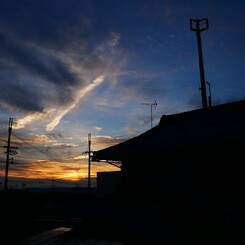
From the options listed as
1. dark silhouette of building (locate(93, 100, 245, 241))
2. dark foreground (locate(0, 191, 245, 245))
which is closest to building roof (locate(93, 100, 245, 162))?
dark silhouette of building (locate(93, 100, 245, 241))

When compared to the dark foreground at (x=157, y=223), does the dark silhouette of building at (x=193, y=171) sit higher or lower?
higher

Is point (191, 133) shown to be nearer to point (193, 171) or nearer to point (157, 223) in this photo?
A: point (193, 171)

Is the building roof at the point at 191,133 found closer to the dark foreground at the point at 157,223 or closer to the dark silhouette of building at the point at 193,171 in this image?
the dark silhouette of building at the point at 193,171

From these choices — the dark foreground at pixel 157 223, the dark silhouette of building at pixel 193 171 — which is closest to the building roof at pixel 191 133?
the dark silhouette of building at pixel 193 171

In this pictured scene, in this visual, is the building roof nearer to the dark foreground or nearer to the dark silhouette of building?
the dark silhouette of building

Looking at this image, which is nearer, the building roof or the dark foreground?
the dark foreground

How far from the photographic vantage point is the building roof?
35.3 ft

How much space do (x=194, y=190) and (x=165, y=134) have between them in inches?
119

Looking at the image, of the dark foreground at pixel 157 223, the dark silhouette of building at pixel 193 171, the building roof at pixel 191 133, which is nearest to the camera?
the dark foreground at pixel 157 223

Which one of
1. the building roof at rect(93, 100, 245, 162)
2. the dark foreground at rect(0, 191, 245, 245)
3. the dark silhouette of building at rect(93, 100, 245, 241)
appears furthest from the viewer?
the building roof at rect(93, 100, 245, 162)

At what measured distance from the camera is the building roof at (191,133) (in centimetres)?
1076

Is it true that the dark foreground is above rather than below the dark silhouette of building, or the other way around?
below

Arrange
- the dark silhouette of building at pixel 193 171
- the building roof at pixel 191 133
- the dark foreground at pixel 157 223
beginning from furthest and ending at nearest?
the building roof at pixel 191 133 → the dark silhouette of building at pixel 193 171 → the dark foreground at pixel 157 223

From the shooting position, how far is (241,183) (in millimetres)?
10672
